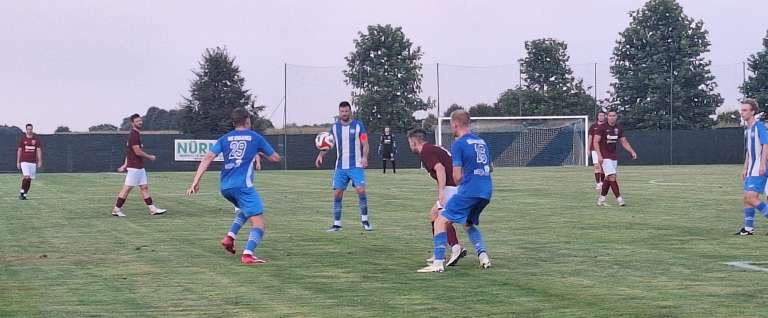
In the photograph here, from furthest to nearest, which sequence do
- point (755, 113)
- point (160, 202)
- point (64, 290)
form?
point (160, 202)
point (755, 113)
point (64, 290)

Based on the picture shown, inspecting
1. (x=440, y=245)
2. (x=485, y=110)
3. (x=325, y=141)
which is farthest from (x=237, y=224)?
(x=485, y=110)

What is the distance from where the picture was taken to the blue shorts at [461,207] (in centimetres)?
1082

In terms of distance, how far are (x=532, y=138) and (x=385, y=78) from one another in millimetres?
9918

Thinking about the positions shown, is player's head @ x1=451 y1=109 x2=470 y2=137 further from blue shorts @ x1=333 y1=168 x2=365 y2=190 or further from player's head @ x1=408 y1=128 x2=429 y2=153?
blue shorts @ x1=333 y1=168 x2=365 y2=190

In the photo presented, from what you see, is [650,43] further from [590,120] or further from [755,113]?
[755,113]

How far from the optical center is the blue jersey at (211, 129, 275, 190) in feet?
39.3

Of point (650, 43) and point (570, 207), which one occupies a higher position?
point (650, 43)

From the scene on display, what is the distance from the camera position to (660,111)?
59.0m

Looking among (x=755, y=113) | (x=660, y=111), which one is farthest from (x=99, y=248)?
(x=660, y=111)

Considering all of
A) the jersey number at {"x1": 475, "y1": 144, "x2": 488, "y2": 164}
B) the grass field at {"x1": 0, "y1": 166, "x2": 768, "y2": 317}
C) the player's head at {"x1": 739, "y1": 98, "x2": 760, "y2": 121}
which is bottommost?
the grass field at {"x1": 0, "y1": 166, "x2": 768, "y2": 317}

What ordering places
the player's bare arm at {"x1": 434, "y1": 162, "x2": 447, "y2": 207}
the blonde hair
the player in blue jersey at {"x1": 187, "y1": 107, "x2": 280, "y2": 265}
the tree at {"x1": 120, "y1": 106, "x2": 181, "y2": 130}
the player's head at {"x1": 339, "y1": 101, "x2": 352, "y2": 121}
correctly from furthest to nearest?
the tree at {"x1": 120, "y1": 106, "x2": 181, "y2": 130}, the player's head at {"x1": 339, "y1": 101, "x2": 352, "y2": 121}, the player in blue jersey at {"x1": 187, "y1": 107, "x2": 280, "y2": 265}, the player's bare arm at {"x1": 434, "y1": 162, "x2": 447, "y2": 207}, the blonde hair

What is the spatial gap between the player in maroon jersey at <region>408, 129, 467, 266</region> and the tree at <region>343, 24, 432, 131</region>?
46.7 m

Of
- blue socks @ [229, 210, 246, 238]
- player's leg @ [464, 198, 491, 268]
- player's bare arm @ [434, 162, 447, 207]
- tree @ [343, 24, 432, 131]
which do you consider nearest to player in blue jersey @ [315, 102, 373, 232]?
blue socks @ [229, 210, 246, 238]

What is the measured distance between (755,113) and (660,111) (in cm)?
4584
